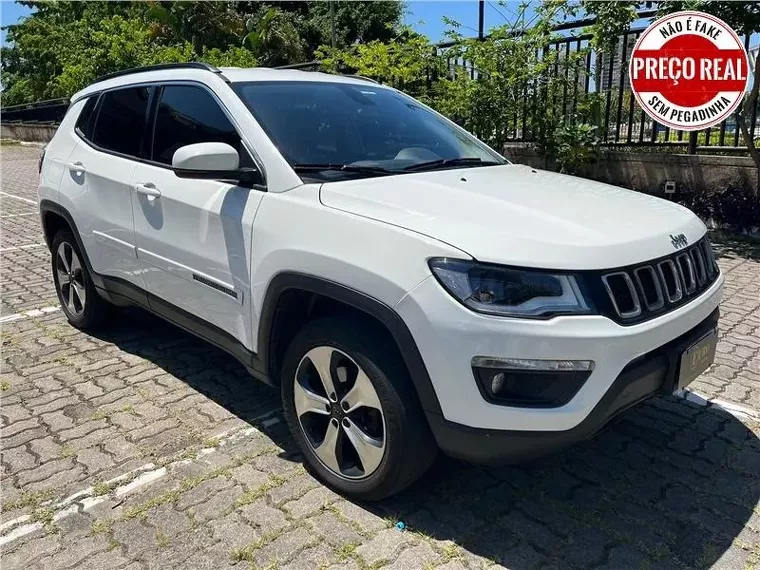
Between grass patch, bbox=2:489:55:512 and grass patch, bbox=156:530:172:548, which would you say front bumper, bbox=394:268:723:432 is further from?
grass patch, bbox=2:489:55:512

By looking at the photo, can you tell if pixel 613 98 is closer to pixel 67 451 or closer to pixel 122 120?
pixel 122 120

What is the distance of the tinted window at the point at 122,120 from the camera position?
4035mm

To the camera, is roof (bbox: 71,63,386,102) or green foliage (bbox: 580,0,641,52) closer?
roof (bbox: 71,63,386,102)

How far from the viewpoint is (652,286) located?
8.17ft

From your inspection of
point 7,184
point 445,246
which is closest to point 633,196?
point 445,246

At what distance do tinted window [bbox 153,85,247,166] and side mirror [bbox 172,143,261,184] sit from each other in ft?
0.41

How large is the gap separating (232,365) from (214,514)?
1659mm

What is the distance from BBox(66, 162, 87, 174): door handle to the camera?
14.5ft

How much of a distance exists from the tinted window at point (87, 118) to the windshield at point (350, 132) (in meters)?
1.70

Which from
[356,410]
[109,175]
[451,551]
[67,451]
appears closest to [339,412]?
[356,410]

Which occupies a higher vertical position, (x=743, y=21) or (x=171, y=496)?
(x=743, y=21)

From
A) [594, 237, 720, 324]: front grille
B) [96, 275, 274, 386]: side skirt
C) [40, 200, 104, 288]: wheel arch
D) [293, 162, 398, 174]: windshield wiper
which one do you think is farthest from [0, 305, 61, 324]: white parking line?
[594, 237, 720, 324]: front grille

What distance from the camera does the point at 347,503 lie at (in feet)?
9.48

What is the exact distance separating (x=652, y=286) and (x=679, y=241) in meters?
0.33
